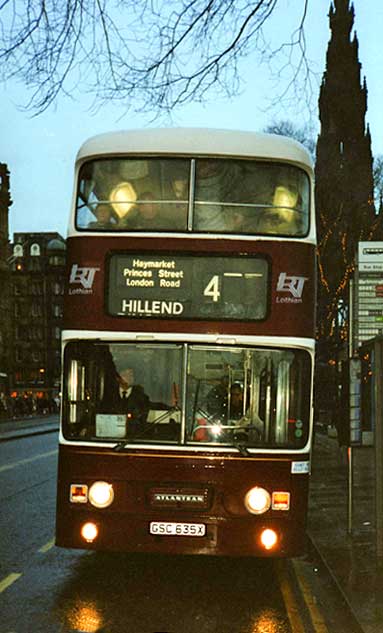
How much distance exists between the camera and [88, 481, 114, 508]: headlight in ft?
28.4

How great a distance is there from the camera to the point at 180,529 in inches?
338

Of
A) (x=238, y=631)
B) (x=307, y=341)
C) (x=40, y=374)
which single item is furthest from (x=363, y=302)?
(x=40, y=374)

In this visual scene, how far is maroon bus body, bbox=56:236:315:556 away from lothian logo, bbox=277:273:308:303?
0.06ft

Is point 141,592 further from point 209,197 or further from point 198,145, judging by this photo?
point 198,145

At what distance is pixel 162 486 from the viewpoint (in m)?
8.66

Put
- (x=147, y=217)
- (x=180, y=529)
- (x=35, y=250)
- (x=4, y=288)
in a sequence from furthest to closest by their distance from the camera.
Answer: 1. (x=35, y=250)
2. (x=4, y=288)
3. (x=147, y=217)
4. (x=180, y=529)

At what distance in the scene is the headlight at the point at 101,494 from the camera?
8.66 m

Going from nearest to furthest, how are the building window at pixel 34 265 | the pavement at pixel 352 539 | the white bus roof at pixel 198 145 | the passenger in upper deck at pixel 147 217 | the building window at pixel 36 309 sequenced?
the pavement at pixel 352 539 → the passenger in upper deck at pixel 147 217 → the white bus roof at pixel 198 145 → the building window at pixel 36 309 → the building window at pixel 34 265

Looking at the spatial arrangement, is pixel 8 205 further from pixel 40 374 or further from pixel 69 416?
pixel 69 416

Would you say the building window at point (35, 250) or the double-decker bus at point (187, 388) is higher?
the building window at point (35, 250)

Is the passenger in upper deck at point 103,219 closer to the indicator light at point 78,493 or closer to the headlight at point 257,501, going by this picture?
the indicator light at point 78,493

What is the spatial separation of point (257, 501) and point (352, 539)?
3.39m

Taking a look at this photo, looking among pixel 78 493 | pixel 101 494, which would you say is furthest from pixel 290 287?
pixel 78 493

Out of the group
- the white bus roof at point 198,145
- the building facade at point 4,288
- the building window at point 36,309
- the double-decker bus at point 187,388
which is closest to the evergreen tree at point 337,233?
the white bus roof at point 198,145
